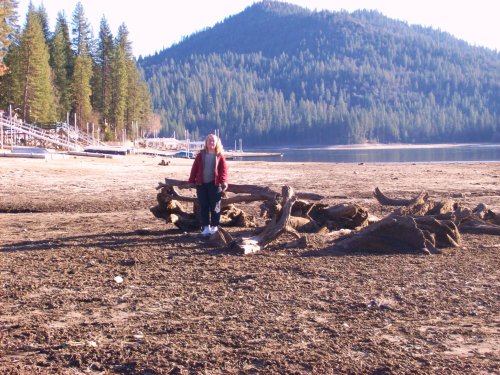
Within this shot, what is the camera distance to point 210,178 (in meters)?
11.0

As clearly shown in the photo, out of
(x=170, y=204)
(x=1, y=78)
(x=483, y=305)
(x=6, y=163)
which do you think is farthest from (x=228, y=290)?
(x=1, y=78)

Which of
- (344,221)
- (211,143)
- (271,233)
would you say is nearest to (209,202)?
(211,143)

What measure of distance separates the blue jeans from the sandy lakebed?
0.38 m

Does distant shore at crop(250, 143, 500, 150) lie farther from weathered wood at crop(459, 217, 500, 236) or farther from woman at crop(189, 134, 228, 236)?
woman at crop(189, 134, 228, 236)

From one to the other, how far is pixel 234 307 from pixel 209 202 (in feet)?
15.5

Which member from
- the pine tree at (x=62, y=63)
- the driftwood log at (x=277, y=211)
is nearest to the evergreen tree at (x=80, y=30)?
the pine tree at (x=62, y=63)

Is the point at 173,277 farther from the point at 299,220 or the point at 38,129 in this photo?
the point at 38,129

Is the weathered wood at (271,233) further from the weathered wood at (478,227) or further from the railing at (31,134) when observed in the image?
the railing at (31,134)

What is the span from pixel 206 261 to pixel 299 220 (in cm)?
294

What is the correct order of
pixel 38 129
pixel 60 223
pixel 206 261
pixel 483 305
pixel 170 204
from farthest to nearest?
pixel 38 129 < pixel 60 223 < pixel 170 204 < pixel 206 261 < pixel 483 305

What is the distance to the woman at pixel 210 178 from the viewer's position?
10.9m

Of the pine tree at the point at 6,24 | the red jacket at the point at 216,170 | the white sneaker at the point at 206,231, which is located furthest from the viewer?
the pine tree at the point at 6,24

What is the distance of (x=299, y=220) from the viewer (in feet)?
37.2

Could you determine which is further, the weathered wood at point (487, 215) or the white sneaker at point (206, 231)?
the weathered wood at point (487, 215)
